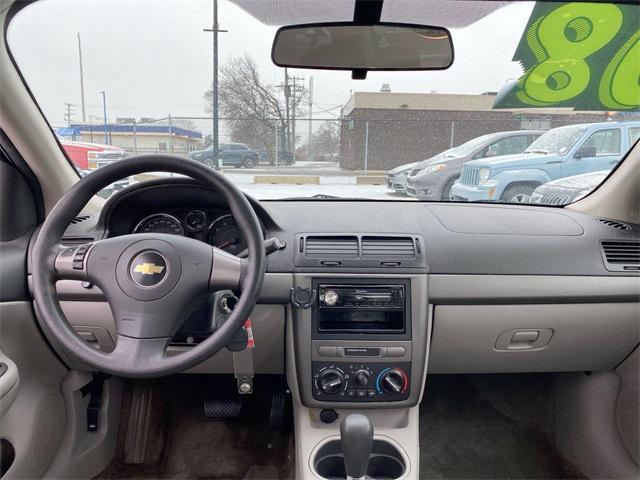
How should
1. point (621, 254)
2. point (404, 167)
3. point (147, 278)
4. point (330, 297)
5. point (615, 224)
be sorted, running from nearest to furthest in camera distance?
point (147, 278)
point (330, 297)
point (621, 254)
point (615, 224)
point (404, 167)

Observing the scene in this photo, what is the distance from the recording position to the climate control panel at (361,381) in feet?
5.97

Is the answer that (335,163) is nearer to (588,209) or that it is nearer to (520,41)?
(520,41)

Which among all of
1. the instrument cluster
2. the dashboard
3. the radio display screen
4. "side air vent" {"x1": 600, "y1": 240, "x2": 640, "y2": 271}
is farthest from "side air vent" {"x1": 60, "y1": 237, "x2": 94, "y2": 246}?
"side air vent" {"x1": 600, "y1": 240, "x2": 640, "y2": 271}

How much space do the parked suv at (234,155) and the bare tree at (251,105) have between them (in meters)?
0.05

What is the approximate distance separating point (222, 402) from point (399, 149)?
156 centimetres

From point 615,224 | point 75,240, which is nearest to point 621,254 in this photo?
point 615,224

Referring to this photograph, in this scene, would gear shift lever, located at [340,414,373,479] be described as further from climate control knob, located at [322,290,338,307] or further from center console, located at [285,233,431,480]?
climate control knob, located at [322,290,338,307]

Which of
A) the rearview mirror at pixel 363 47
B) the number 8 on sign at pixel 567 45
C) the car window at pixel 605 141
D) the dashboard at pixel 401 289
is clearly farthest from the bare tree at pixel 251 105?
the car window at pixel 605 141

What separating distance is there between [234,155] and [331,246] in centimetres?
66

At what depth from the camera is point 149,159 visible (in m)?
1.35

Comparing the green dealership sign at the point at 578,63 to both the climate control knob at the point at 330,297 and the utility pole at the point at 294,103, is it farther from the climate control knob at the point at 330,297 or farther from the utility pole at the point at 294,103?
the climate control knob at the point at 330,297

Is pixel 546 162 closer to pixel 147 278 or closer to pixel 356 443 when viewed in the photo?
pixel 356 443

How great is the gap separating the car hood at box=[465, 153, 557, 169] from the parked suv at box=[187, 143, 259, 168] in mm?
1046

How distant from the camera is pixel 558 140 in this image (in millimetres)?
2213
